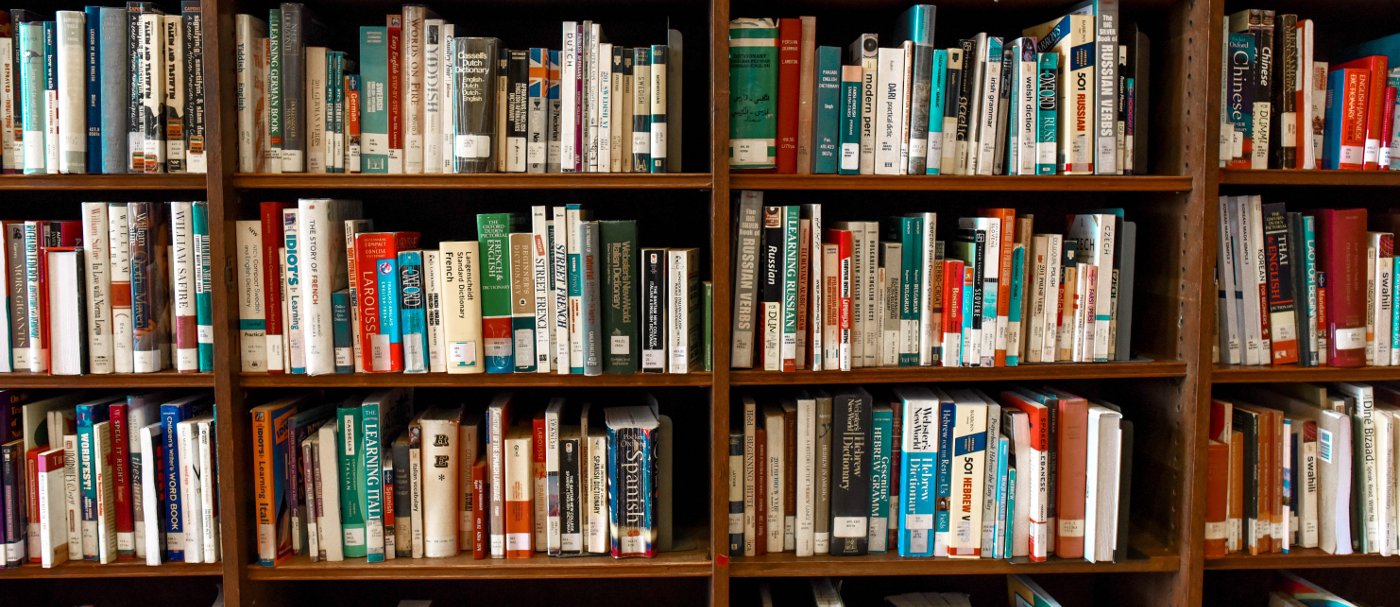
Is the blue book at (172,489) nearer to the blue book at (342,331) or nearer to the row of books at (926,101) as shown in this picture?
the blue book at (342,331)

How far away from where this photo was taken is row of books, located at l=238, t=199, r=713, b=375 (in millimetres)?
1560

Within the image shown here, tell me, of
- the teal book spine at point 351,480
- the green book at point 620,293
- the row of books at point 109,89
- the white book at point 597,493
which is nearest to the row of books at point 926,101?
the green book at point 620,293

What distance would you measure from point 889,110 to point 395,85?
0.88 meters

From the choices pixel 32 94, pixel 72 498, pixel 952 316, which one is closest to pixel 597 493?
pixel 952 316

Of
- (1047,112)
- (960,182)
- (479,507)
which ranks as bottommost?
(479,507)

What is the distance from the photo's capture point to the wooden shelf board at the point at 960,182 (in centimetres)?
156

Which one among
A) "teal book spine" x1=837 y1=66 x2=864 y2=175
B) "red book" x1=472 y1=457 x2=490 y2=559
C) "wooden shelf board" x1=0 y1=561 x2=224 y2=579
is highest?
"teal book spine" x1=837 y1=66 x2=864 y2=175

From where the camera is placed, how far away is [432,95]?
157 centimetres

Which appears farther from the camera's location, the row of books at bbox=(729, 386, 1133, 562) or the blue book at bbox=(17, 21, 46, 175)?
the row of books at bbox=(729, 386, 1133, 562)

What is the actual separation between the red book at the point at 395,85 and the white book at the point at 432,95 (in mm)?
27

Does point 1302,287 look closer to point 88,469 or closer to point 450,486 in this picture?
point 450,486

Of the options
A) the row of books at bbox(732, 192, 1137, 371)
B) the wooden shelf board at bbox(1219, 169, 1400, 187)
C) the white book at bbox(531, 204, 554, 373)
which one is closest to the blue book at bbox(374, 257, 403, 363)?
the white book at bbox(531, 204, 554, 373)

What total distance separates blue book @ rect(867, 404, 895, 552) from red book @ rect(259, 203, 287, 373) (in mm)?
→ 1079

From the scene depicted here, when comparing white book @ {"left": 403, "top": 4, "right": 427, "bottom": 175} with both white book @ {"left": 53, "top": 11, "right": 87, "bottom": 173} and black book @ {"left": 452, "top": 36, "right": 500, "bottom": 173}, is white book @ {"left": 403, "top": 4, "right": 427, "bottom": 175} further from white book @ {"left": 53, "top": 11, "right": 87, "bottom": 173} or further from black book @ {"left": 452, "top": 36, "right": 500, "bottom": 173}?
white book @ {"left": 53, "top": 11, "right": 87, "bottom": 173}
